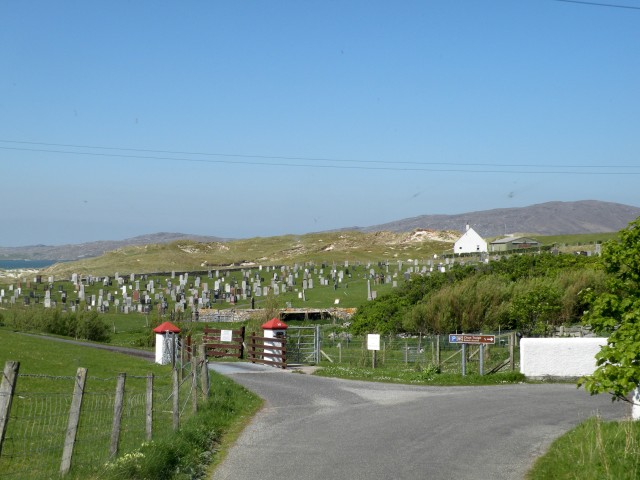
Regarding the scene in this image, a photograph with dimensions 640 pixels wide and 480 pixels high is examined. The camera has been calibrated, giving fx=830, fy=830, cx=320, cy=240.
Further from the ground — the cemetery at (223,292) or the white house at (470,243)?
the white house at (470,243)

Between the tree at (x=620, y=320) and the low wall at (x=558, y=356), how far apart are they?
1222 centimetres

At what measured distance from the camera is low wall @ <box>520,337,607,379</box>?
26.5 metres

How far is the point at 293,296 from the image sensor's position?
65625 millimetres

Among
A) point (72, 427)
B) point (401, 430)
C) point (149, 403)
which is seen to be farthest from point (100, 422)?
point (72, 427)

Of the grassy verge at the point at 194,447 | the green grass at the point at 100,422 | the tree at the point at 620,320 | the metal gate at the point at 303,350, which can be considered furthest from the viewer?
the metal gate at the point at 303,350

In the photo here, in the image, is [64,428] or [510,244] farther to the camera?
[510,244]

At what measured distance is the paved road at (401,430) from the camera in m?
13.2

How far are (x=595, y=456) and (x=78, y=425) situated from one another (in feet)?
24.9

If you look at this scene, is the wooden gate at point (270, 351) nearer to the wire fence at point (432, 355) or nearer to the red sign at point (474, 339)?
the wire fence at point (432, 355)

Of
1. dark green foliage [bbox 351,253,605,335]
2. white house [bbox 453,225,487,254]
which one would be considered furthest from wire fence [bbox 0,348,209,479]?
white house [bbox 453,225,487,254]

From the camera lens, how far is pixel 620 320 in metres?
12.7

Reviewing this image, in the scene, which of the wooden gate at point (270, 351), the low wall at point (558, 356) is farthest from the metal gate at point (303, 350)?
the low wall at point (558, 356)

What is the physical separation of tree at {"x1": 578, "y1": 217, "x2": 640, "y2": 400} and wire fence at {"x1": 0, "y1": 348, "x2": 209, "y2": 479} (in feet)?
21.9

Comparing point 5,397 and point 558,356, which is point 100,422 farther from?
point 558,356
